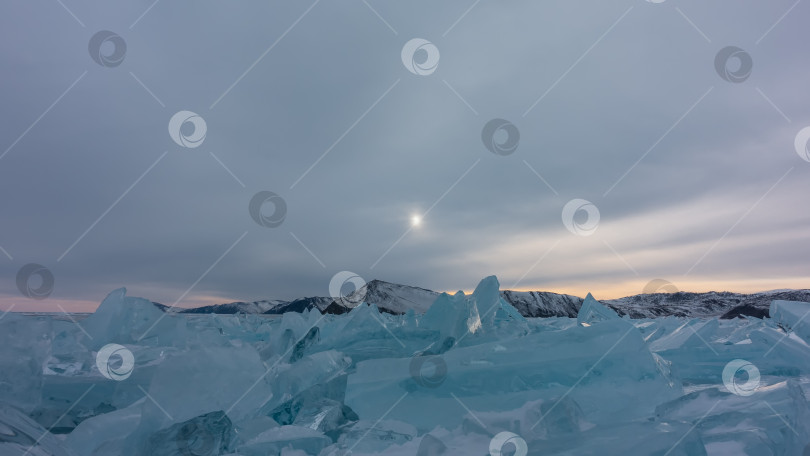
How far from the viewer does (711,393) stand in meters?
3.24

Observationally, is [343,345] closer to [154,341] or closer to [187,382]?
[187,382]

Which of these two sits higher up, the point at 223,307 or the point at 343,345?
the point at 223,307

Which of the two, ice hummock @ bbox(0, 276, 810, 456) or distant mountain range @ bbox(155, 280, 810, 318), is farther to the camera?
distant mountain range @ bbox(155, 280, 810, 318)

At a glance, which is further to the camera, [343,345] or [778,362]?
[343,345]

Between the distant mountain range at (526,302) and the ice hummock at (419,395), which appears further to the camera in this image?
the distant mountain range at (526,302)

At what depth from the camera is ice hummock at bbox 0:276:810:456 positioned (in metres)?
2.49

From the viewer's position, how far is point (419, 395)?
11.7ft

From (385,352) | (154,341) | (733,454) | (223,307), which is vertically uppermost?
(223,307)

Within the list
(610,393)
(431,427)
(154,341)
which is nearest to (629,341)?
(610,393)

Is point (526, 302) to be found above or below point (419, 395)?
above

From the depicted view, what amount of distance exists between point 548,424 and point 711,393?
1.61 m

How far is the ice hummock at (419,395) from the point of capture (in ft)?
8.16

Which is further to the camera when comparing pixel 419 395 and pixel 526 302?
pixel 526 302

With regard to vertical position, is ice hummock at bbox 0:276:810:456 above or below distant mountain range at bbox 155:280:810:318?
below
